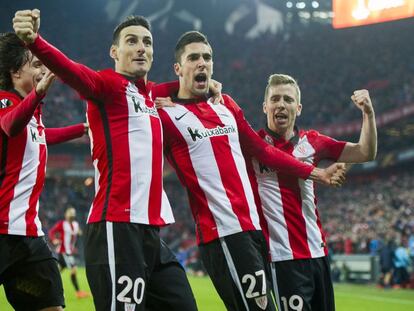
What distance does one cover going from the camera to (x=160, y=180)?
3.83 metres

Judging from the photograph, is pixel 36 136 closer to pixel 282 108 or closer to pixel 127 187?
pixel 127 187

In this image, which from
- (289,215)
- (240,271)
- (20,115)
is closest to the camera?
(20,115)

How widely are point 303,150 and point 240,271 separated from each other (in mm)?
1313

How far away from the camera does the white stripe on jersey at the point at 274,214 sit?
14.6 feet

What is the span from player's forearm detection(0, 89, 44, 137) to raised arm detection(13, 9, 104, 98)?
1.10 ft

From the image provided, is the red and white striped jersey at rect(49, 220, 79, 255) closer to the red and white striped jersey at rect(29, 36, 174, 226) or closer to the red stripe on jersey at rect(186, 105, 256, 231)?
the red stripe on jersey at rect(186, 105, 256, 231)

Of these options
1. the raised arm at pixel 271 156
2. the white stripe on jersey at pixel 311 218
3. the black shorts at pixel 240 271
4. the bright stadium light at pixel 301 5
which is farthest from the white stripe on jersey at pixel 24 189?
the bright stadium light at pixel 301 5

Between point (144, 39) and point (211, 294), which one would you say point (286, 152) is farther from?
point (211, 294)

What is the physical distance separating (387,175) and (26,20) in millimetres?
33567

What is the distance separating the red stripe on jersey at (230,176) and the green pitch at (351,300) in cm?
691

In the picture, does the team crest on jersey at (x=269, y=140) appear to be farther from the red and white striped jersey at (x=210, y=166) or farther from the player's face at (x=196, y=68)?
the player's face at (x=196, y=68)

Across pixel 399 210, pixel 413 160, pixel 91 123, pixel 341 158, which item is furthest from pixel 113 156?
pixel 413 160

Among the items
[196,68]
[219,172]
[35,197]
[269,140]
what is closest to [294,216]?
[269,140]

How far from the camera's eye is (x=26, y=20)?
10.5 ft
